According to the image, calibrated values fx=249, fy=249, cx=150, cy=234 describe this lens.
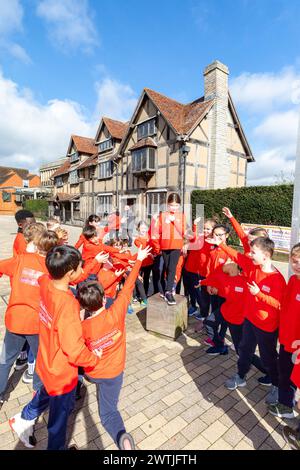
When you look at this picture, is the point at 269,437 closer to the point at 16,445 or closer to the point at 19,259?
the point at 16,445

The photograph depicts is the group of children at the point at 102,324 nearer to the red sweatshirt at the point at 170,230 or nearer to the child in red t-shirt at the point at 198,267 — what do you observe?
the red sweatshirt at the point at 170,230

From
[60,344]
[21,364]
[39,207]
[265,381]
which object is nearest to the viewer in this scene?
[60,344]

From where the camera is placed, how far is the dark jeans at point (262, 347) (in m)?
2.72

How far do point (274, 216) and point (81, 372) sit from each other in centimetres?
1301

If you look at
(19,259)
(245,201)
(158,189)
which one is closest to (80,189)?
(158,189)

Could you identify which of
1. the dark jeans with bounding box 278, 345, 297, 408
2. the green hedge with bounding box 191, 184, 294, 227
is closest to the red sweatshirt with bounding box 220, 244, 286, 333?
the dark jeans with bounding box 278, 345, 297, 408

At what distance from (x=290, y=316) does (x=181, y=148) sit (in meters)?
14.8

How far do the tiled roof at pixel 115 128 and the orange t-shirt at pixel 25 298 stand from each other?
2293cm

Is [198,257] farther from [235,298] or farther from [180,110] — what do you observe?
[180,110]

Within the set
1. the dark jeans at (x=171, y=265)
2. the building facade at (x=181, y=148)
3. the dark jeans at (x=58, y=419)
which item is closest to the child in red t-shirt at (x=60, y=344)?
the dark jeans at (x=58, y=419)

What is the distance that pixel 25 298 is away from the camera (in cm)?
259

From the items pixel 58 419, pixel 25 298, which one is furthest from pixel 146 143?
pixel 58 419

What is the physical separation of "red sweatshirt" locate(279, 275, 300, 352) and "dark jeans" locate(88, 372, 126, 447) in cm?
167
